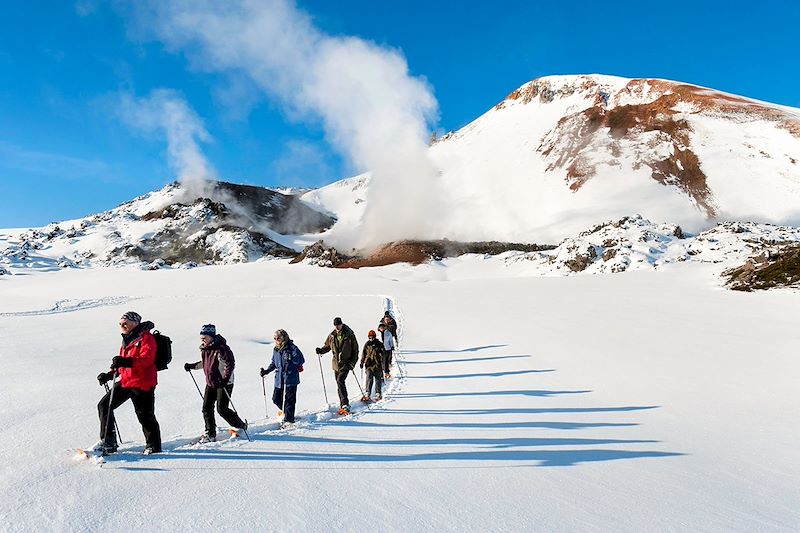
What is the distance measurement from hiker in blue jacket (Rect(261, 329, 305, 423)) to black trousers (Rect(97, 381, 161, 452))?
2.30 m

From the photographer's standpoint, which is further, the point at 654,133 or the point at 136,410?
the point at 654,133

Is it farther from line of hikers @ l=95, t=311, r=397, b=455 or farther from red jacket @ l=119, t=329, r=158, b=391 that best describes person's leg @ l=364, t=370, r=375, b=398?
red jacket @ l=119, t=329, r=158, b=391

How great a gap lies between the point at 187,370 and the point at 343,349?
3.32 m

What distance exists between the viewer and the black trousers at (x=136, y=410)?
5.77 metres

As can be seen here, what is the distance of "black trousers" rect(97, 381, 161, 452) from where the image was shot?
18.9ft

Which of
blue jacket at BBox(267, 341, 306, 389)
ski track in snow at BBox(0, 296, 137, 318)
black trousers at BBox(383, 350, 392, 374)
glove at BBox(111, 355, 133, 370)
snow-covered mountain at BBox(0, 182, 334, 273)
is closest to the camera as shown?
glove at BBox(111, 355, 133, 370)

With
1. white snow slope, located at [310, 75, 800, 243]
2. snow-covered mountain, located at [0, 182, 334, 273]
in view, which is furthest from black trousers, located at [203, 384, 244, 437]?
snow-covered mountain, located at [0, 182, 334, 273]

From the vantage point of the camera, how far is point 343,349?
9.47 m

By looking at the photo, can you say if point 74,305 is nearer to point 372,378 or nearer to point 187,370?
point 372,378

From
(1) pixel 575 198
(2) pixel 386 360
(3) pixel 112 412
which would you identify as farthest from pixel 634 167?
(3) pixel 112 412

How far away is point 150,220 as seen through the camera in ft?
326

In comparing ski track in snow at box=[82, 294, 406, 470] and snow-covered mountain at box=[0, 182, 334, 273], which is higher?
snow-covered mountain at box=[0, 182, 334, 273]

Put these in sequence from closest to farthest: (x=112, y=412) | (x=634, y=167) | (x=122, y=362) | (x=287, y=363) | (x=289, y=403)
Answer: (x=122, y=362) → (x=112, y=412) → (x=289, y=403) → (x=287, y=363) → (x=634, y=167)

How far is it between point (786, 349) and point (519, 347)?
8.45 m
